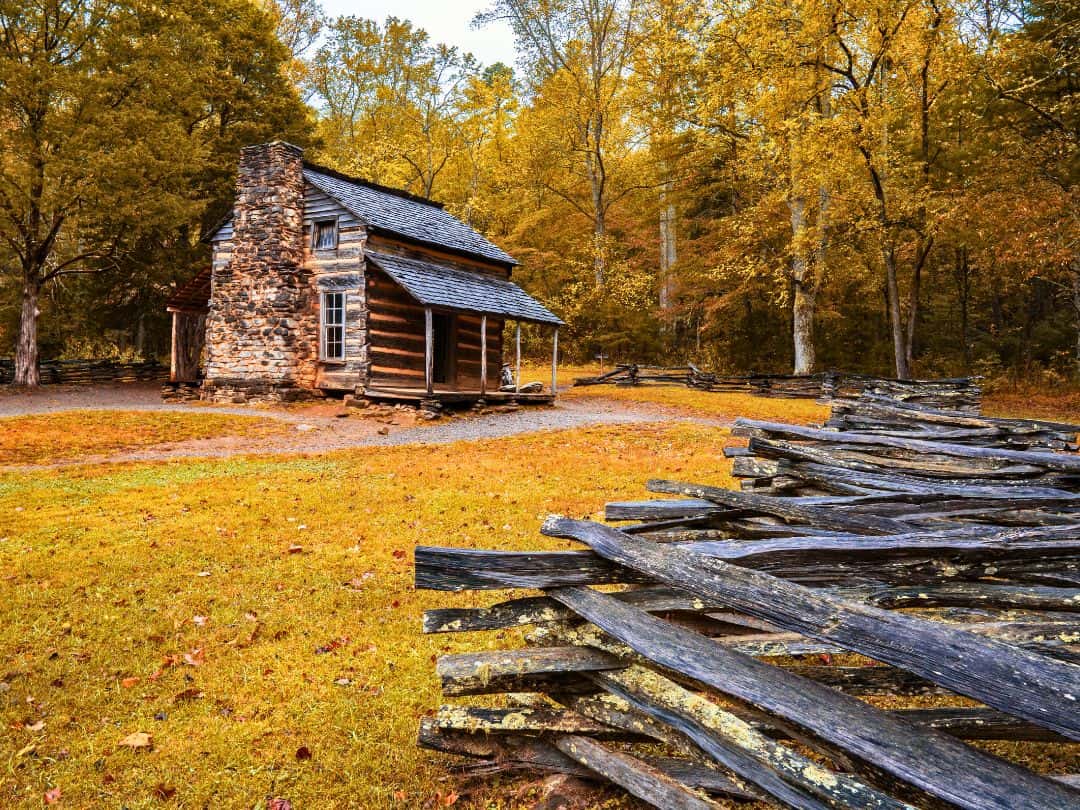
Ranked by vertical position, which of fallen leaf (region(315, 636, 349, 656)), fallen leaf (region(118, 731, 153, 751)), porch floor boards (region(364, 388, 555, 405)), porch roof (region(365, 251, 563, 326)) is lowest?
fallen leaf (region(118, 731, 153, 751))

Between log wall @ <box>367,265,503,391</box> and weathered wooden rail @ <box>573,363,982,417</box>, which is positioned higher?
log wall @ <box>367,265,503,391</box>

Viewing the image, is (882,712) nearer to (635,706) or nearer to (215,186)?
(635,706)

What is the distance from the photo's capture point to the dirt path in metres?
12.0

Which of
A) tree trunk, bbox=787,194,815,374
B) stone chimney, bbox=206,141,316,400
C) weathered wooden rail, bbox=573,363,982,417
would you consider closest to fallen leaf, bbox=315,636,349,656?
weathered wooden rail, bbox=573,363,982,417

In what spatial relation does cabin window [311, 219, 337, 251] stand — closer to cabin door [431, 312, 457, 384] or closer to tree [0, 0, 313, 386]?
cabin door [431, 312, 457, 384]

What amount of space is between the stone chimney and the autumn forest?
5.80 m

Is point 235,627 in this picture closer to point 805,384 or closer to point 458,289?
point 458,289

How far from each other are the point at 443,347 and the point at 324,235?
504 cm

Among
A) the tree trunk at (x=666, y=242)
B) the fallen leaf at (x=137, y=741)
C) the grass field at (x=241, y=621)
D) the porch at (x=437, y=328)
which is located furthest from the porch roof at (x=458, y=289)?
the fallen leaf at (x=137, y=741)

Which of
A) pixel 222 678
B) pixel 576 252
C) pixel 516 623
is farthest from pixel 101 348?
pixel 516 623

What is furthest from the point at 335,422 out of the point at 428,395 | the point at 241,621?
the point at 241,621

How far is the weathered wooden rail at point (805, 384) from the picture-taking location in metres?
13.3

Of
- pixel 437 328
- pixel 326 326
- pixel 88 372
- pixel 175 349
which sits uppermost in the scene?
pixel 437 328

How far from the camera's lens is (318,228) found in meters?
18.9
